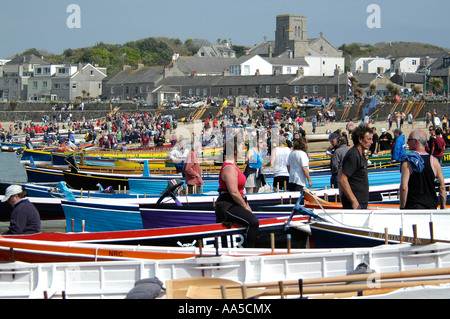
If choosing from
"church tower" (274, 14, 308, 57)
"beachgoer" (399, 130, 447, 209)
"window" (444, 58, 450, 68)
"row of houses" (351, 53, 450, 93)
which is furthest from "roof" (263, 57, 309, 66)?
"beachgoer" (399, 130, 447, 209)

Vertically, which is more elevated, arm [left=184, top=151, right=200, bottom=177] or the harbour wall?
the harbour wall

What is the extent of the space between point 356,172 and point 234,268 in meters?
2.39

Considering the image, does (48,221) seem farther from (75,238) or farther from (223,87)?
(223,87)

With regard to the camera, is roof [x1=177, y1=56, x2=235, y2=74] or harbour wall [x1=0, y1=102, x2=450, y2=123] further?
roof [x1=177, y1=56, x2=235, y2=74]

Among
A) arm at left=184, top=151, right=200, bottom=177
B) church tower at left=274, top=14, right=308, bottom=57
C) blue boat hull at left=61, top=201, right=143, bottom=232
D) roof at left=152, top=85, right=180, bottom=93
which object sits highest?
church tower at left=274, top=14, right=308, bottom=57

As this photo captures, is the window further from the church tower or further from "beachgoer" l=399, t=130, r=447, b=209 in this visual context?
"beachgoer" l=399, t=130, r=447, b=209

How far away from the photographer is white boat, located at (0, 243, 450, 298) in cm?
832

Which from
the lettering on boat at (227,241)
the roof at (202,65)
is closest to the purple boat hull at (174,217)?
the lettering on boat at (227,241)

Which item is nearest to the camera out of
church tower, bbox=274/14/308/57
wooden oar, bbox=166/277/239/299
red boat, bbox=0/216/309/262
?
wooden oar, bbox=166/277/239/299

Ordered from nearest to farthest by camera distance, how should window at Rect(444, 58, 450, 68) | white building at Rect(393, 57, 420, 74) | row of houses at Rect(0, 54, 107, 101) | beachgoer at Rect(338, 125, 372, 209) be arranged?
beachgoer at Rect(338, 125, 372, 209) < window at Rect(444, 58, 450, 68) < white building at Rect(393, 57, 420, 74) < row of houses at Rect(0, 54, 107, 101)

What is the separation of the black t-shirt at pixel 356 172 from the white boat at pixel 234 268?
1.11m

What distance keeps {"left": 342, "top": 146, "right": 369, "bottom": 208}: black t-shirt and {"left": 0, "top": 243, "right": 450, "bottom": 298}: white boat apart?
3.64 feet


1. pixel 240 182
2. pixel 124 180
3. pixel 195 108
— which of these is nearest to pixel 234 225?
pixel 240 182

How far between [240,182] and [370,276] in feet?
8.24
